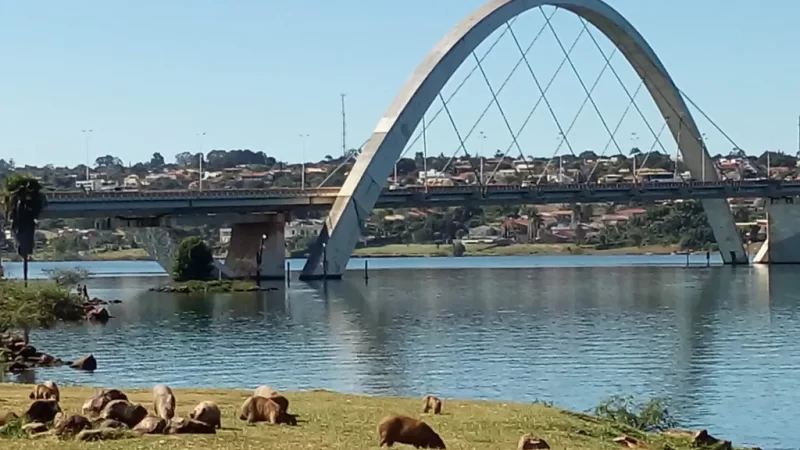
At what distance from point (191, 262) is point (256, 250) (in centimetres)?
589

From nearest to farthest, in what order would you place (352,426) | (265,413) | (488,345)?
(352,426) < (265,413) < (488,345)

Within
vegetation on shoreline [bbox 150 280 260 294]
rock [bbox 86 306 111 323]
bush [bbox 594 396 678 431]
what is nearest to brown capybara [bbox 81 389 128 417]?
bush [bbox 594 396 678 431]

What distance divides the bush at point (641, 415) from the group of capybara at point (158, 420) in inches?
295

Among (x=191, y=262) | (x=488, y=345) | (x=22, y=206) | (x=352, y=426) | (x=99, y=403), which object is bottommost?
(x=488, y=345)

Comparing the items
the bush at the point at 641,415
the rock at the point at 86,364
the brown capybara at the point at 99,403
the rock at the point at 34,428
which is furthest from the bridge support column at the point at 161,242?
the rock at the point at 34,428

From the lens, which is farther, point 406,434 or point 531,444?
point 531,444

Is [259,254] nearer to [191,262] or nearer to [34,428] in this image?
[191,262]

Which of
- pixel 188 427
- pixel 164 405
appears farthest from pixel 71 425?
pixel 164 405

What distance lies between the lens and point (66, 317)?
5403cm

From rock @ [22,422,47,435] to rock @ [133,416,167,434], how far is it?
1074 millimetres

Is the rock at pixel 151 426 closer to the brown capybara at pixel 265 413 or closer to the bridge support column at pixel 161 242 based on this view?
the brown capybara at pixel 265 413

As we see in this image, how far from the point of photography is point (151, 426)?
1827 cm

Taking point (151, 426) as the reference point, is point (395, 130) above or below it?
above

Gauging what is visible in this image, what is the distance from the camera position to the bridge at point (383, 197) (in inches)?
3236
